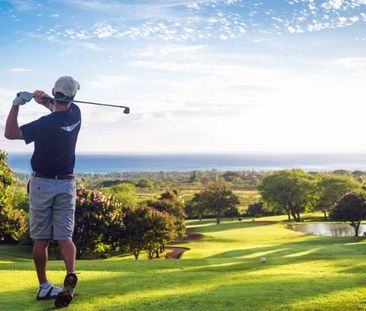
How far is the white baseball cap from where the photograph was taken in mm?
7379

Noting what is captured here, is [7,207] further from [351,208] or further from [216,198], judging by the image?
[216,198]

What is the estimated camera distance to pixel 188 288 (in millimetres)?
8641

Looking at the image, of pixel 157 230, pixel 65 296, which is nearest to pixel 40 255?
pixel 65 296

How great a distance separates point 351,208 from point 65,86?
180ft

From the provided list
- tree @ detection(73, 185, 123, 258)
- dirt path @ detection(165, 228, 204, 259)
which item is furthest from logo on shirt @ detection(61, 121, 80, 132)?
dirt path @ detection(165, 228, 204, 259)

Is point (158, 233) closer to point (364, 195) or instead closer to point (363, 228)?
point (364, 195)

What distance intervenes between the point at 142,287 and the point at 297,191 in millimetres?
82308

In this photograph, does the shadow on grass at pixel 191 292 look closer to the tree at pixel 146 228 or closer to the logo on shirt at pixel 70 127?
the logo on shirt at pixel 70 127

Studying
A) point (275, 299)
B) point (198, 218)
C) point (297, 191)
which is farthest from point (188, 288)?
point (198, 218)

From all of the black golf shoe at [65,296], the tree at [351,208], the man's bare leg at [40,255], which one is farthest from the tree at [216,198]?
the black golf shoe at [65,296]

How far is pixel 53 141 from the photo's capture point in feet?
23.6

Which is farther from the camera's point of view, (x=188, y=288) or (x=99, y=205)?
(x=99, y=205)

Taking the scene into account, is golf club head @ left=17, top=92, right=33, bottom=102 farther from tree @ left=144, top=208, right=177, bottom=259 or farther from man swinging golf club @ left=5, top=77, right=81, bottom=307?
tree @ left=144, top=208, right=177, bottom=259

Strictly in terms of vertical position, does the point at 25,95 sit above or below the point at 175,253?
above
